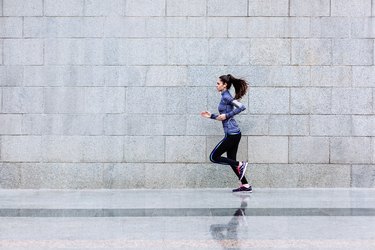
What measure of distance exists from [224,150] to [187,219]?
274 centimetres

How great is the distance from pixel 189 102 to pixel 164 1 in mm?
1859

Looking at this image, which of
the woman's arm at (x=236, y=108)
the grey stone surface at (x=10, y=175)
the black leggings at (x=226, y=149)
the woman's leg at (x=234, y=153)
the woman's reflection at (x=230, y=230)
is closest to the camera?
the woman's reflection at (x=230, y=230)

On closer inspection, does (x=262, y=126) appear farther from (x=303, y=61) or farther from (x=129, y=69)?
(x=129, y=69)

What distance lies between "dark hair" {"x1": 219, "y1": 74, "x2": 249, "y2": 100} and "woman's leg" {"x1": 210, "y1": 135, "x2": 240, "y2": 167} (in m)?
0.72

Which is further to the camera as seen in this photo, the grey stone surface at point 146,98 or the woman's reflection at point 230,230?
the grey stone surface at point 146,98

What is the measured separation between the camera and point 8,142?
10.7 metres

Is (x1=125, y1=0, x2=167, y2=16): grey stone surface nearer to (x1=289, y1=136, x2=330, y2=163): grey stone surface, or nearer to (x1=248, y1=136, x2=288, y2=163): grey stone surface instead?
(x1=248, y1=136, x2=288, y2=163): grey stone surface

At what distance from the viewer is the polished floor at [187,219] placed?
19.8 ft

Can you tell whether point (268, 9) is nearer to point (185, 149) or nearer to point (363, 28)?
point (363, 28)

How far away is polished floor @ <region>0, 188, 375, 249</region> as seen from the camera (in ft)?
19.8

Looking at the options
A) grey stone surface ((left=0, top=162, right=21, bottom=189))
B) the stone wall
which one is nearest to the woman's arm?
the stone wall

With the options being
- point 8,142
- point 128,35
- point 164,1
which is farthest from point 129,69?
point 8,142

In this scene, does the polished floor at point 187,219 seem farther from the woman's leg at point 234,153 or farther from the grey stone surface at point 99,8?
the grey stone surface at point 99,8

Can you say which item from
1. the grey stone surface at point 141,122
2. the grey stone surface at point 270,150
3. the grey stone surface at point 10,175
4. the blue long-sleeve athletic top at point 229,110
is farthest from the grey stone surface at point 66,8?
the grey stone surface at point 270,150
